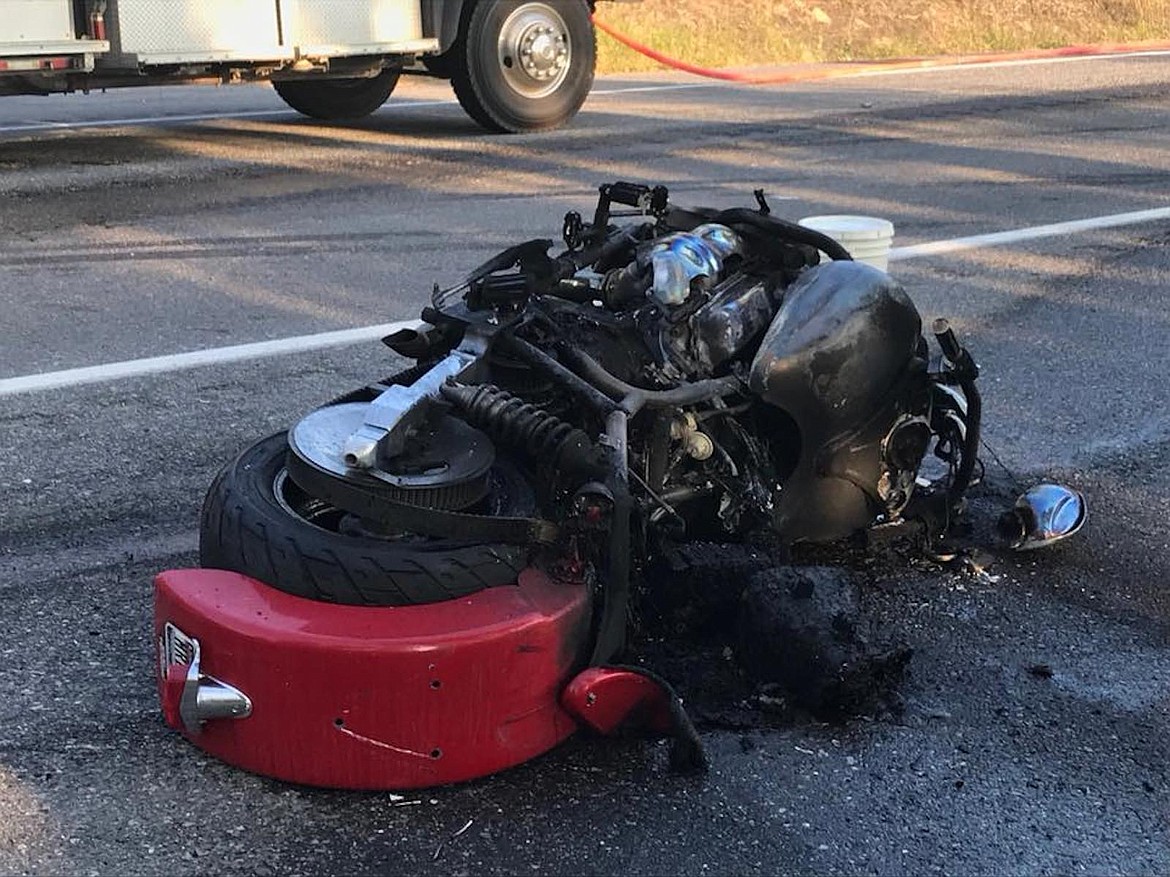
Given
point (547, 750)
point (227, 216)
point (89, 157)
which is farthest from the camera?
point (89, 157)

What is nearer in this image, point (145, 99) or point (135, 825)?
point (135, 825)

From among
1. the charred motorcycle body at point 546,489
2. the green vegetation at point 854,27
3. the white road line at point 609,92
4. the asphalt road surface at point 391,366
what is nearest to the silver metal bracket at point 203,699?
the charred motorcycle body at point 546,489

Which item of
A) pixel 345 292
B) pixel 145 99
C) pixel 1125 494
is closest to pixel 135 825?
pixel 1125 494

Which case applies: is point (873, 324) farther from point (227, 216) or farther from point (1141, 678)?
point (227, 216)

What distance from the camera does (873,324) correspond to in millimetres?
3596

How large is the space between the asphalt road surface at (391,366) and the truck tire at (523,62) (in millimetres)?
340

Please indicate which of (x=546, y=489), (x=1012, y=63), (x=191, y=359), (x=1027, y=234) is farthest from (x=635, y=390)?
(x=1012, y=63)

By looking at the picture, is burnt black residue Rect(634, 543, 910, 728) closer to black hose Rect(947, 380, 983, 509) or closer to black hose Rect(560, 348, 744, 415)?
black hose Rect(560, 348, 744, 415)

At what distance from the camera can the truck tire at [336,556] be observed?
2816 millimetres

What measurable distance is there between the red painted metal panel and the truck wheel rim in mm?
8916

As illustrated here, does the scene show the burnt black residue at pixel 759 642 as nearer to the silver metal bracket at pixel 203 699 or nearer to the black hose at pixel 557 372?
the black hose at pixel 557 372

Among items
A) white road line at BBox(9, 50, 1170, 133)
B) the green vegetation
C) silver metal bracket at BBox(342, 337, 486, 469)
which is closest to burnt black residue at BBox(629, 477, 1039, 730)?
silver metal bracket at BBox(342, 337, 486, 469)

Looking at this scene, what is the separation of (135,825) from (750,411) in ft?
5.47

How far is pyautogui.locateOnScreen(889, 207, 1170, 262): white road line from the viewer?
753 cm
